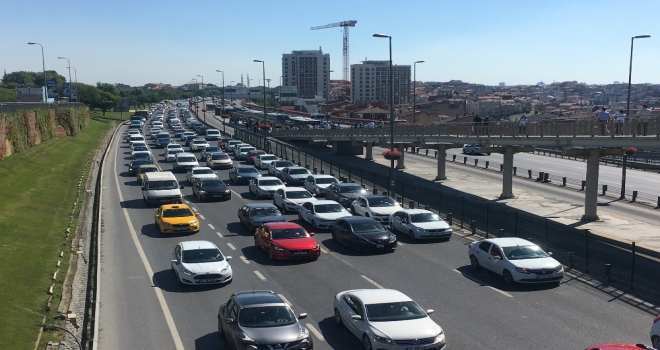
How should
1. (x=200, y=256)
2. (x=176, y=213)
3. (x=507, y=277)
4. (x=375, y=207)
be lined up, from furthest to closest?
(x=375, y=207)
(x=176, y=213)
(x=200, y=256)
(x=507, y=277)

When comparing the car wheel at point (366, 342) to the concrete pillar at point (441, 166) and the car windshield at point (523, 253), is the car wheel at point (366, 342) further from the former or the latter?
the concrete pillar at point (441, 166)

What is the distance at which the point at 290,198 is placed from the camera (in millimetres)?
32750

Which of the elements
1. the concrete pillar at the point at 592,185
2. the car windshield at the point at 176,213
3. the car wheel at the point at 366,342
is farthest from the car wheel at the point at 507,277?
the concrete pillar at the point at 592,185

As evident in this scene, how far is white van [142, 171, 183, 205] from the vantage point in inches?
1336

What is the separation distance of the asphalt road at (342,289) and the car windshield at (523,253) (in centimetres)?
89

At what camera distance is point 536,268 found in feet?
62.4

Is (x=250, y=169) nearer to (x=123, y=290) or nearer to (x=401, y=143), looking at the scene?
(x=401, y=143)

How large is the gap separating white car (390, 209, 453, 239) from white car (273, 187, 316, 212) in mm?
6191

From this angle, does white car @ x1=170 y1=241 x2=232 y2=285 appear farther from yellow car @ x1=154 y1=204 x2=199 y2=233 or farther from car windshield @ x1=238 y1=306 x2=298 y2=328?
yellow car @ x1=154 y1=204 x2=199 y2=233

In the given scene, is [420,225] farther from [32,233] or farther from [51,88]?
[51,88]

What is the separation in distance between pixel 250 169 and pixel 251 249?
20.2 metres

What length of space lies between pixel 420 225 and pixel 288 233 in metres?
5.77

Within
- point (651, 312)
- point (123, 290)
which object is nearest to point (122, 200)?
point (123, 290)

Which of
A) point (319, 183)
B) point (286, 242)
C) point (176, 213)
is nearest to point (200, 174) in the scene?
point (319, 183)
